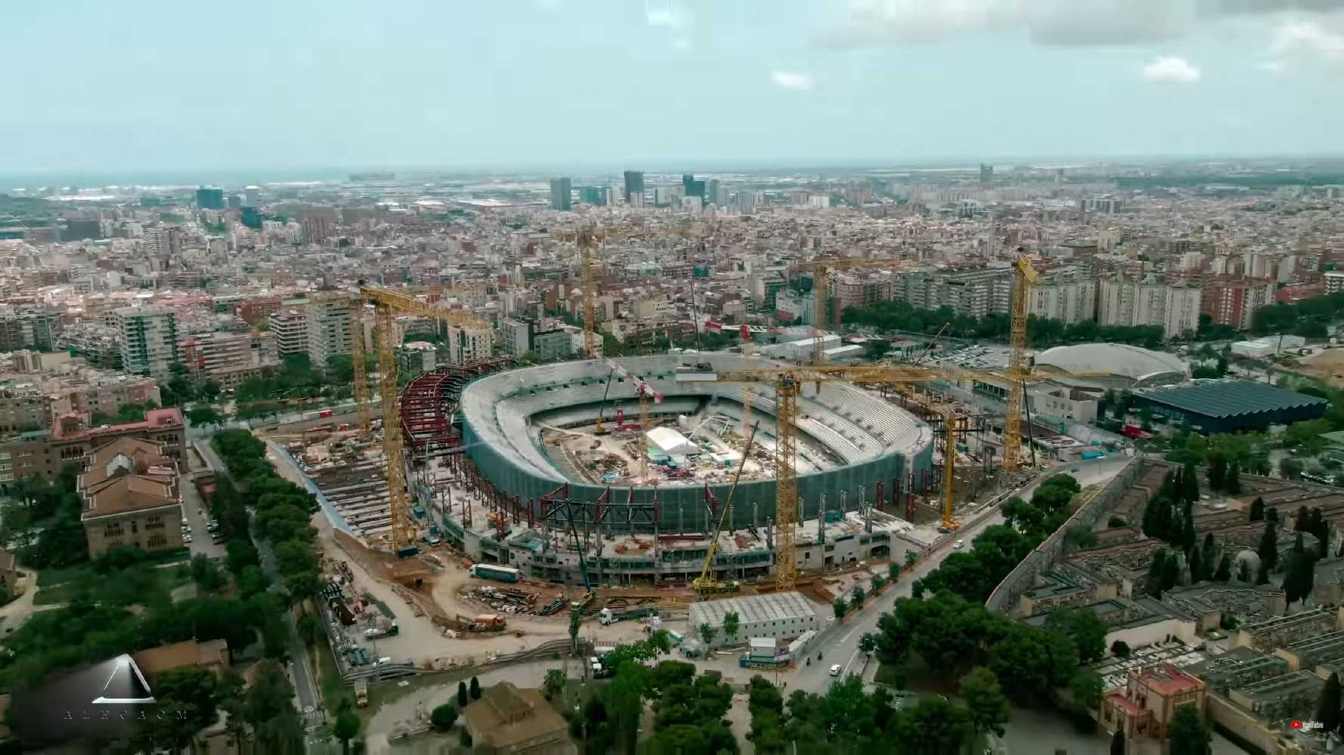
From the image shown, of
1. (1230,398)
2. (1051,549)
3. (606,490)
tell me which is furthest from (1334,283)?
(606,490)

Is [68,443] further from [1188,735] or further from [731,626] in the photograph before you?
[1188,735]

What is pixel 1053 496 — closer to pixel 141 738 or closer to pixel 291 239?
pixel 141 738

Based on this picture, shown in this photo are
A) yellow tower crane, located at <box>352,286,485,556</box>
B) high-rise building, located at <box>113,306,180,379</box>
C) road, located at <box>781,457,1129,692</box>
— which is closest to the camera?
road, located at <box>781,457,1129,692</box>

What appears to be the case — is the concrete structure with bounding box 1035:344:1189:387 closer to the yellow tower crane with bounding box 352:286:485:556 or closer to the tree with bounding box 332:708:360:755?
the yellow tower crane with bounding box 352:286:485:556

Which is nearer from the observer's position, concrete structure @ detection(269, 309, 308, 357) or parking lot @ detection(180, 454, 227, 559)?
parking lot @ detection(180, 454, 227, 559)

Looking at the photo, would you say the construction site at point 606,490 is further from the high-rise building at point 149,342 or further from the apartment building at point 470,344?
the high-rise building at point 149,342

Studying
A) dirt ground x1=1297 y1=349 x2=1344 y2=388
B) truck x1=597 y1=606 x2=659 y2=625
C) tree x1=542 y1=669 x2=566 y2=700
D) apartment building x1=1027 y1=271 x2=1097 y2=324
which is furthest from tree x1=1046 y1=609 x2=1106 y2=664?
apartment building x1=1027 y1=271 x2=1097 y2=324
